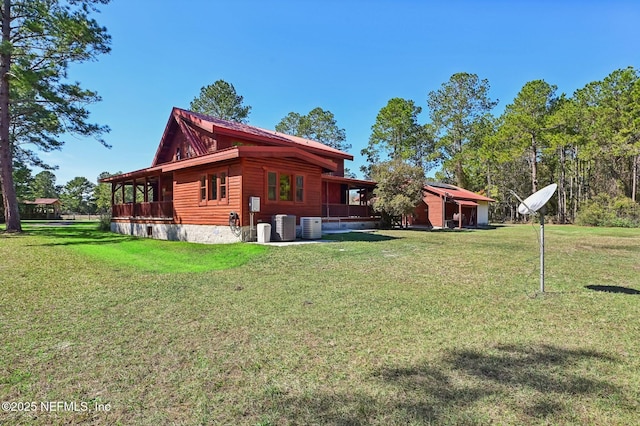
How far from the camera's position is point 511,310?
4.51 metres

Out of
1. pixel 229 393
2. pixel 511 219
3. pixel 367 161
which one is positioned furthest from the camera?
pixel 367 161

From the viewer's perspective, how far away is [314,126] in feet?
142

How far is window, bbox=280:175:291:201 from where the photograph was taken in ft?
42.2

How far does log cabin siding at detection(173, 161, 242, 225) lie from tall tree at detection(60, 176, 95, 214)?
226 ft

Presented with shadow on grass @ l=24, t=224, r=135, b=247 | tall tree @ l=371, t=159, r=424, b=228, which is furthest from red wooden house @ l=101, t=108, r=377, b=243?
tall tree @ l=371, t=159, r=424, b=228

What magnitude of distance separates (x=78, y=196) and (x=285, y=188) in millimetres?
74613

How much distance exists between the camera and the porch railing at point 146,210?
1584 cm

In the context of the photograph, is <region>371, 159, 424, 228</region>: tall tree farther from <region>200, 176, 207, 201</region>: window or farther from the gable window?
<region>200, 176, 207, 201</region>: window

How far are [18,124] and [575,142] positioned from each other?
1770 inches

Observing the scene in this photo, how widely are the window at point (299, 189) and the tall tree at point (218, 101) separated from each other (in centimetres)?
2649

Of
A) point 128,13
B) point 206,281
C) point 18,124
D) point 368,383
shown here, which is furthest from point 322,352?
point 18,124

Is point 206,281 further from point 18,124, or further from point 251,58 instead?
point 18,124

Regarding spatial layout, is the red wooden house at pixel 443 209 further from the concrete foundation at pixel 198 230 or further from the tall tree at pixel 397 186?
the concrete foundation at pixel 198 230

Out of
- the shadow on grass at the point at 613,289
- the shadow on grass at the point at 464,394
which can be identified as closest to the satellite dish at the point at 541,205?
the shadow on grass at the point at 613,289
